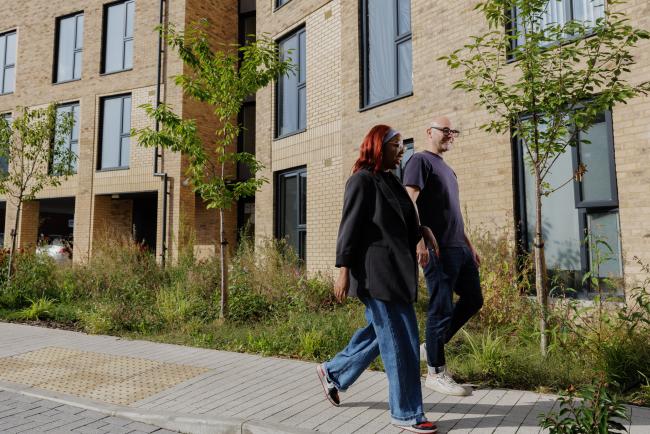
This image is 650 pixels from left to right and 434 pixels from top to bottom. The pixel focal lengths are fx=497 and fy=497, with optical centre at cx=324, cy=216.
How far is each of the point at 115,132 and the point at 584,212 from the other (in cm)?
1419

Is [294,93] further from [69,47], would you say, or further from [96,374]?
[69,47]

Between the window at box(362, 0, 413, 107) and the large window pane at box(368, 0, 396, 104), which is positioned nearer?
the window at box(362, 0, 413, 107)

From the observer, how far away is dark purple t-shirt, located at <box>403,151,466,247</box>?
382cm

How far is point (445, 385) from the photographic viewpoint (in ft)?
12.6

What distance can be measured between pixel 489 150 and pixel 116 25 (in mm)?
14133

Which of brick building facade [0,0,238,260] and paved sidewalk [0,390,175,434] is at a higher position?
brick building facade [0,0,238,260]

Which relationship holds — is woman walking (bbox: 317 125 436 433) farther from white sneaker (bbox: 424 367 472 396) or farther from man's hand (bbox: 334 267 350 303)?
white sneaker (bbox: 424 367 472 396)

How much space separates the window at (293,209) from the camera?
10859 millimetres

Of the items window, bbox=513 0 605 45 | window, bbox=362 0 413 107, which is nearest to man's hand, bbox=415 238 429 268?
window, bbox=513 0 605 45

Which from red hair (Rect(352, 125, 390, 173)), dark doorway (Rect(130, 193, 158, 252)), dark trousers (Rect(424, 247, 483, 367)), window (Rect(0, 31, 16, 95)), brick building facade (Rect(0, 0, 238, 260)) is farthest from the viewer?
window (Rect(0, 31, 16, 95))

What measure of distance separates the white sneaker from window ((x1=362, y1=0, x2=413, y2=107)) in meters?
5.67

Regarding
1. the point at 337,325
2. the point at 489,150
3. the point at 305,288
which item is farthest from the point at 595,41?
the point at 305,288

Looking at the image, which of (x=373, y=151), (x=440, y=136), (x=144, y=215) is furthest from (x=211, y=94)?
(x=144, y=215)

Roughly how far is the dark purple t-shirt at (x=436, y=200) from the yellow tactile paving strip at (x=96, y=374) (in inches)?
105
